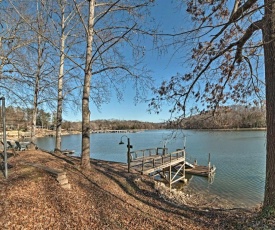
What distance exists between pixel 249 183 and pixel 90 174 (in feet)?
45.0

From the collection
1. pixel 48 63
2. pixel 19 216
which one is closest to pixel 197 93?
pixel 19 216

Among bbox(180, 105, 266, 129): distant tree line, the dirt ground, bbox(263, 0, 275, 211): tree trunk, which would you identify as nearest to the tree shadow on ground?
the dirt ground

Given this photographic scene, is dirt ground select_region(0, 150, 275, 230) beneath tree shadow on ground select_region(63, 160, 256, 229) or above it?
above

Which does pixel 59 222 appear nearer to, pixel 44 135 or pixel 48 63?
pixel 48 63

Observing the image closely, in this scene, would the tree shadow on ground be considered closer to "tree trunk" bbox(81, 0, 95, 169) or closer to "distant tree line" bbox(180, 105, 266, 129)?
"tree trunk" bbox(81, 0, 95, 169)

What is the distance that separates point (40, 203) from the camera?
441 cm

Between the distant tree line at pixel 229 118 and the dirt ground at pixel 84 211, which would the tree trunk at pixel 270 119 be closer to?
the dirt ground at pixel 84 211

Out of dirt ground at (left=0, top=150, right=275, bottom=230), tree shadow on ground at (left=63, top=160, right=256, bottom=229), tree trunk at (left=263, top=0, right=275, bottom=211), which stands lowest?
tree shadow on ground at (left=63, top=160, right=256, bottom=229)

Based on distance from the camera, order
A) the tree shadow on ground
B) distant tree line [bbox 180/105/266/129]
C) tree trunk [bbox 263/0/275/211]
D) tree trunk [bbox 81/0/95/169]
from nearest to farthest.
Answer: tree trunk [bbox 263/0/275/211]
the tree shadow on ground
distant tree line [bbox 180/105/266/129]
tree trunk [bbox 81/0/95/169]

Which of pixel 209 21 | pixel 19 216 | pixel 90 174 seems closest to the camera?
pixel 19 216

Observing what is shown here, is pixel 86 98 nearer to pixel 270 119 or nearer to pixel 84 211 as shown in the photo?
pixel 84 211

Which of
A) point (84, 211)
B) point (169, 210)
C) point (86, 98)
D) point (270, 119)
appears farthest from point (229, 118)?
point (86, 98)

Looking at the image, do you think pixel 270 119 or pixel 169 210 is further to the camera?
pixel 169 210

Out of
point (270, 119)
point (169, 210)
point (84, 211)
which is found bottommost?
point (169, 210)
